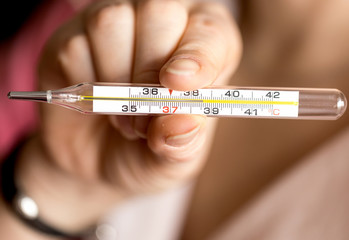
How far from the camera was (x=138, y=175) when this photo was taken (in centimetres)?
104

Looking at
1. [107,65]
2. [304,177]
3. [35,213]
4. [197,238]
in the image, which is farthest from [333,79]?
[35,213]

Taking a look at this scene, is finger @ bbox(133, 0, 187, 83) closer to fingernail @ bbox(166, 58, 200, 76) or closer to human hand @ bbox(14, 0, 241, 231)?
human hand @ bbox(14, 0, 241, 231)

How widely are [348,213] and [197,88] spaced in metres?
0.55

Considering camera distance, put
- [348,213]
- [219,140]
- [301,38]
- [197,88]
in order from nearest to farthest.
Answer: [197,88], [348,213], [301,38], [219,140]

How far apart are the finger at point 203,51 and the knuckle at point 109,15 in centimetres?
14

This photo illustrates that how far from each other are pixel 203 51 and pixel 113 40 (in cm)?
20

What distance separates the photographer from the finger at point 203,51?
0.67 meters

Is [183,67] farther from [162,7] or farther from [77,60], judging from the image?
[77,60]

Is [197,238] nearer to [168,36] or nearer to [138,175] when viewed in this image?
[138,175]

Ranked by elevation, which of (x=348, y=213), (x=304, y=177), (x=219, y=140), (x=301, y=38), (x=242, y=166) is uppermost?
(x=301, y=38)

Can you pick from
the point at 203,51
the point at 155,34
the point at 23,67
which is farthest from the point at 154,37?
the point at 23,67

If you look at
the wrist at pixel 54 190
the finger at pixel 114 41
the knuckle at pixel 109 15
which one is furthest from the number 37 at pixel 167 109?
the wrist at pixel 54 190

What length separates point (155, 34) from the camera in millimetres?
786

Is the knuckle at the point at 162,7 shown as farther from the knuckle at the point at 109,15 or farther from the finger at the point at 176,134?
the finger at the point at 176,134
